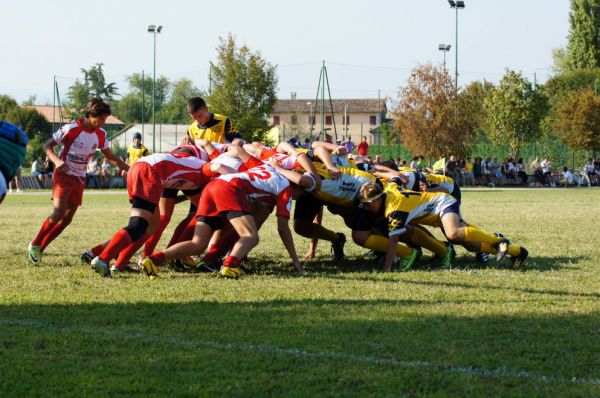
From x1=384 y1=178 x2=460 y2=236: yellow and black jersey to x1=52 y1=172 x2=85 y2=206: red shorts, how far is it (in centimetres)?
379

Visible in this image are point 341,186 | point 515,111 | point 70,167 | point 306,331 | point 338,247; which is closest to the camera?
point 306,331

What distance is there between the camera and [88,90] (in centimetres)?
9200

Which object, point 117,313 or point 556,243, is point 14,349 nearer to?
point 117,313

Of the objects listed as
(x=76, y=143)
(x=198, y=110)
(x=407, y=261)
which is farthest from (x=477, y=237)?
(x=76, y=143)

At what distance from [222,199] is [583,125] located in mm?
50514

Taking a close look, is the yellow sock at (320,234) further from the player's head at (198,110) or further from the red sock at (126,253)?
the red sock at (126,253)

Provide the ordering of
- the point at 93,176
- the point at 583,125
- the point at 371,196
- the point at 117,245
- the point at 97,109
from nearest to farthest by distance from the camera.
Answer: the point at 117,245 < the point at 371,196 < the point at 97,109 < the point at 93,176 < the point at 583,125

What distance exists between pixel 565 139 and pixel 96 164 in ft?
101

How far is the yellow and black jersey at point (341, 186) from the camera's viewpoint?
1035 cm

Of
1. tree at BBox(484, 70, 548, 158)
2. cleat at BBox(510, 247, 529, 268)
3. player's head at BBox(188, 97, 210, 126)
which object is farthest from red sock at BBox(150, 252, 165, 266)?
tree at BBox(484, 70, 548, 158)

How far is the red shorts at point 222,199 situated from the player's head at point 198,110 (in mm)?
1782

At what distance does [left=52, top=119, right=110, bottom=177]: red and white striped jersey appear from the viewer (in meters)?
10.8

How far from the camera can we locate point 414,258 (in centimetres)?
1041

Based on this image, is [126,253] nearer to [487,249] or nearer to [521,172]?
[487,249]
